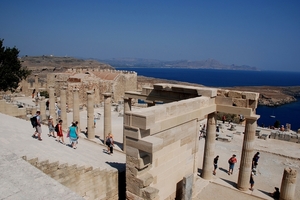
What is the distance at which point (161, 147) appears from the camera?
719cm

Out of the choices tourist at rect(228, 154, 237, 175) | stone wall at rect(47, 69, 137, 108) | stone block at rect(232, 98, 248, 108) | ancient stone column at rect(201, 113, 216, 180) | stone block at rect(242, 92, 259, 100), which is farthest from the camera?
stone wall at rect(47, 69, 137, 108)

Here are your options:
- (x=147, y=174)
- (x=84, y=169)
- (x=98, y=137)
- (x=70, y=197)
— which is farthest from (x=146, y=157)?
(x=98, y=137)

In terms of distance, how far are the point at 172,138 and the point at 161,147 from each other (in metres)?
0.66

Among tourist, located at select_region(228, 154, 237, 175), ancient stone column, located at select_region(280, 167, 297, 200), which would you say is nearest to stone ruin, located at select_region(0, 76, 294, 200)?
ancient stone column, located at select_region(280, 167, 297, 200)

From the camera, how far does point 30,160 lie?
650 centimetres

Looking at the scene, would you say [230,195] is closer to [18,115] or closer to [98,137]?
[98,137]

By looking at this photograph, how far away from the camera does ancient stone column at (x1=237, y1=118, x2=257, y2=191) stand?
32.2ft

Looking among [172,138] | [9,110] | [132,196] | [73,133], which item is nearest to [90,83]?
[9,110]

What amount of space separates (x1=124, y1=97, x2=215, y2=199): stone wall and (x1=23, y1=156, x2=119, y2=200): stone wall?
1.28m

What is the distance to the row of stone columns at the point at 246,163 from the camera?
947 cm

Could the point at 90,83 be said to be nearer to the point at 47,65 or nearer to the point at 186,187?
the point at 186,187

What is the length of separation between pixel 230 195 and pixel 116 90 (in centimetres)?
2735

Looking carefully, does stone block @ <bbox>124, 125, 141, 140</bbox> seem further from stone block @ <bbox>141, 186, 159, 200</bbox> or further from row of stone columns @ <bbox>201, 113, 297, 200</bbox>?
row of stone columns @ <bbox>201, 113, 297, 200</bbox>

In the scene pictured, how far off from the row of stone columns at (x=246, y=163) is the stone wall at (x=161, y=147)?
168cm
